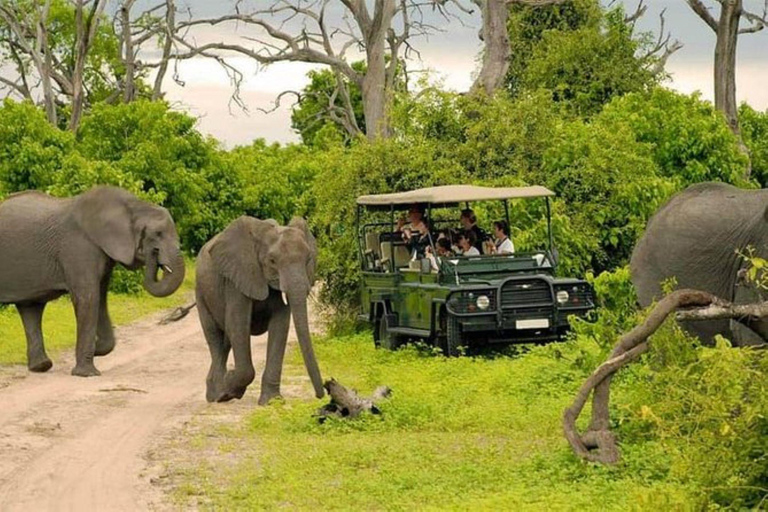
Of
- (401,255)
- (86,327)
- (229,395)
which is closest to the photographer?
(229,395)

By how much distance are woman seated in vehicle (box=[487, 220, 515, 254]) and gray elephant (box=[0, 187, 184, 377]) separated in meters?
3.57

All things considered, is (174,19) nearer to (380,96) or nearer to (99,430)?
(380,96)

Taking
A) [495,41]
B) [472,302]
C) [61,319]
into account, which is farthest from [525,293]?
[495,41]

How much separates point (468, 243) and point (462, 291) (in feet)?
5.33

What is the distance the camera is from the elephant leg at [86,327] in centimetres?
1873

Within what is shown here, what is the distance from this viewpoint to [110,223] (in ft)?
63.2

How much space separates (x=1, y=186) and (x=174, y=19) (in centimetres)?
1483

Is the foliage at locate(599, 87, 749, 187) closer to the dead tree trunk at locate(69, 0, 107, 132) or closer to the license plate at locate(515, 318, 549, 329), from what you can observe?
the license plate at locate(515, 318, 549, 329)

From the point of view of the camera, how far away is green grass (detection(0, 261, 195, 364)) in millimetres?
21469

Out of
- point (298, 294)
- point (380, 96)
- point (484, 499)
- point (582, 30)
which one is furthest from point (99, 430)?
point (582, 30)

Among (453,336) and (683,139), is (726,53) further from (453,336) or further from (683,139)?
(453,336)

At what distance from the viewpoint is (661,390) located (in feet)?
29.1

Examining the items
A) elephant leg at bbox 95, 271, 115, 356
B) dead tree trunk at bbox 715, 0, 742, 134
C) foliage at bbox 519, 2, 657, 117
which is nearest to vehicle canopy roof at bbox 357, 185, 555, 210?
elephant leg at bbox 95, 271, 115, 356

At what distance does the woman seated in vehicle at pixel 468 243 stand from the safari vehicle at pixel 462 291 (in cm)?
34
